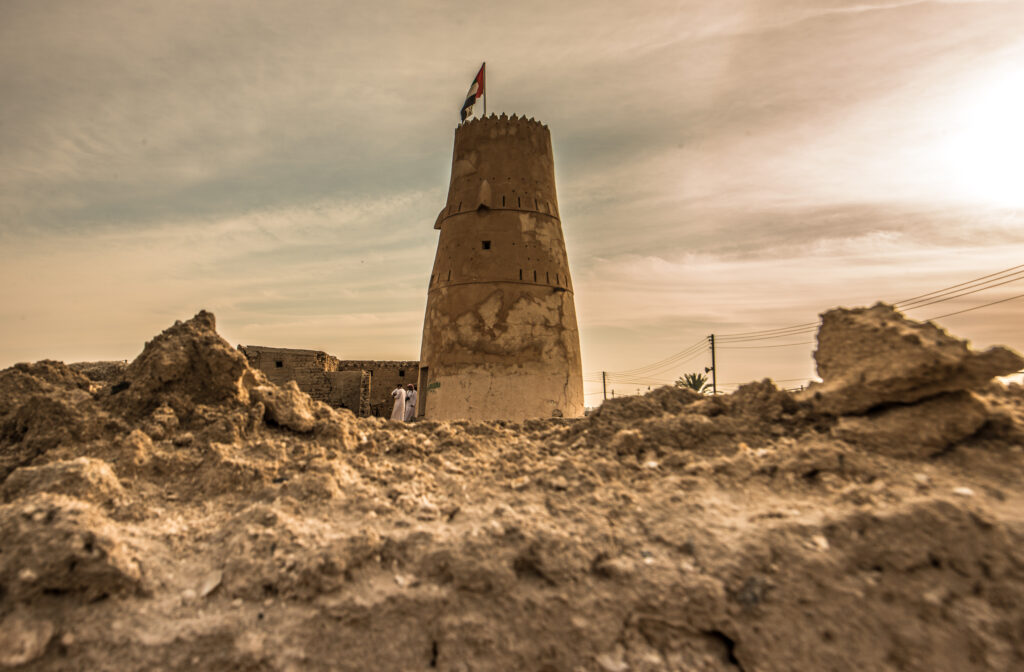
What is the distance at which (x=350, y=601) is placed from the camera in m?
2.34

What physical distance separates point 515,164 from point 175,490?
898cm

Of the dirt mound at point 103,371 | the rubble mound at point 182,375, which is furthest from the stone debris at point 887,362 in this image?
the dirt mound at point 103,371

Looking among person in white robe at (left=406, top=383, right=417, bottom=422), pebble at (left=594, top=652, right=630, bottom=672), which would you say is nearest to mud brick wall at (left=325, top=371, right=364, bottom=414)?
person in white robe at (left=406, top=383, right=417, bottom=422)

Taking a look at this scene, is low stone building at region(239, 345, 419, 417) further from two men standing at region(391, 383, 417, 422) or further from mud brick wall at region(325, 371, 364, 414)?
two men standing at region(391, 383, 417, 422)

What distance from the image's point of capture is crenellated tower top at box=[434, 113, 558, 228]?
1070cm

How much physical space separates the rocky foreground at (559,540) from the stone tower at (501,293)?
268 inches

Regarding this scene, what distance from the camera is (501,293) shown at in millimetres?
10227

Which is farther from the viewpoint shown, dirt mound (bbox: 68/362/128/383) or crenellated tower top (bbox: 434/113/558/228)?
crenellated tower top (bbox: 434/113/558/228)

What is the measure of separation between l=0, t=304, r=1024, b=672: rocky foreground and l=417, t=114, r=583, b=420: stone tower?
6796 mm

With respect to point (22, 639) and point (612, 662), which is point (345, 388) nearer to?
point (22, 639)

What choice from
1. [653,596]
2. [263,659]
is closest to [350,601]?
[263,659]

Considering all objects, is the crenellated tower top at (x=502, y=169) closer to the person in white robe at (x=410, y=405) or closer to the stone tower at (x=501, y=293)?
the stone tower at (x=501, y=293)

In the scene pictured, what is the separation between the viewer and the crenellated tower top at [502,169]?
35.1 ft

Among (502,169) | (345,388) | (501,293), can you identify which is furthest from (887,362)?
(345,388)
